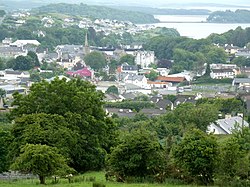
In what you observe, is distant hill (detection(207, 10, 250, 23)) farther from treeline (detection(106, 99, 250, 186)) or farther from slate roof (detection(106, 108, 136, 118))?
treeline (detection(106, 99, 250, 186))

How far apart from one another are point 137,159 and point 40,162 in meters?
1.69

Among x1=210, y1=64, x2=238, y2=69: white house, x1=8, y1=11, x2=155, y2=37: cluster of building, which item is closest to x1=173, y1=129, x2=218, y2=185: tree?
x1=210, y1=64, x2=238, y2=69: white house

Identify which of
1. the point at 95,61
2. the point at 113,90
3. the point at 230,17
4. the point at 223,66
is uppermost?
the point at 113,90

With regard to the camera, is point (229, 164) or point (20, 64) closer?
point (229, 164)

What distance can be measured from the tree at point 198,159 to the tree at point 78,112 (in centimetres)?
251

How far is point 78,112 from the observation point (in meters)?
14.4

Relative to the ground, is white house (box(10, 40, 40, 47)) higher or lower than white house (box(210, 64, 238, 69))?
lower

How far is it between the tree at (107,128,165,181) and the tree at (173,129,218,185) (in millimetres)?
358

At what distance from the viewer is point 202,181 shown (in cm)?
1177

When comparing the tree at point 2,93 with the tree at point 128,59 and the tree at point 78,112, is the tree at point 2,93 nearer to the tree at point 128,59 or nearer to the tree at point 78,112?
the tree at point 128,59

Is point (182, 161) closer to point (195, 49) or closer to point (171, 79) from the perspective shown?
point (171, 79)

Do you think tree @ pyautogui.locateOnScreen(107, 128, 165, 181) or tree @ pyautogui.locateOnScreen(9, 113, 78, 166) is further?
tree @ pyautogui.locateOnScreen(9, 113, 78, 166)

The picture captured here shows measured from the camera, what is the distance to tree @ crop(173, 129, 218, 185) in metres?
11.7

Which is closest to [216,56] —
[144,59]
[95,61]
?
[144,59]
